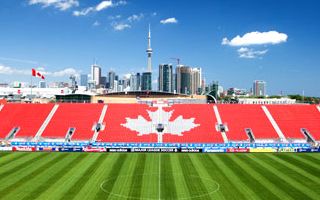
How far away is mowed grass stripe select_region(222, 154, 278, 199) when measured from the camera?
32.0 meters

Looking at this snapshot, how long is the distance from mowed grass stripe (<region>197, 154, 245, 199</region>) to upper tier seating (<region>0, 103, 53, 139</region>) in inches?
1380

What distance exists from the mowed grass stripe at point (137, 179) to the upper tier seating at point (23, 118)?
90.2ft

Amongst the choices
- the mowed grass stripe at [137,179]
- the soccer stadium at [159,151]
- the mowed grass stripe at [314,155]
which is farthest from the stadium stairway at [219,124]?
the mowed grass stripe at [137,179]

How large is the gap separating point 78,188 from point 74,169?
8239mm

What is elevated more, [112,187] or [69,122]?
[69,122]

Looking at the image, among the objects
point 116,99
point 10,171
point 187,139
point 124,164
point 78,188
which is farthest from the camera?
point 116,99

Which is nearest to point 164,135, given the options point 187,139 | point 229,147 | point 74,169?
point 187,139

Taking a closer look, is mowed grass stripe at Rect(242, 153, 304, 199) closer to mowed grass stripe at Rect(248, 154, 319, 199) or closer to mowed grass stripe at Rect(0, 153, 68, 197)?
mowed grass stripe at Rect(248, 154, 319, 199)

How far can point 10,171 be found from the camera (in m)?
39.8

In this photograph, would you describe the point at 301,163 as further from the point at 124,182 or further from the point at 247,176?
the point at 124,182

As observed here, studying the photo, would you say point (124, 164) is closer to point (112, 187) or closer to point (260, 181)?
point (112, 187)

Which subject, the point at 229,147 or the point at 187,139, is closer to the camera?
the point at 229,147

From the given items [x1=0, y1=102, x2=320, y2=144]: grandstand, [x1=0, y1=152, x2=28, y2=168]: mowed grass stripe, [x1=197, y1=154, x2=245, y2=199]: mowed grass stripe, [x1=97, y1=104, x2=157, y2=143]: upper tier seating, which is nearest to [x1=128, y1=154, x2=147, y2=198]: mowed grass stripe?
[x1=197, y1=154, x2=245, y2=199]: mowed grass stripe

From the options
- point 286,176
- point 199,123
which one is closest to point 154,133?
point 199,123
